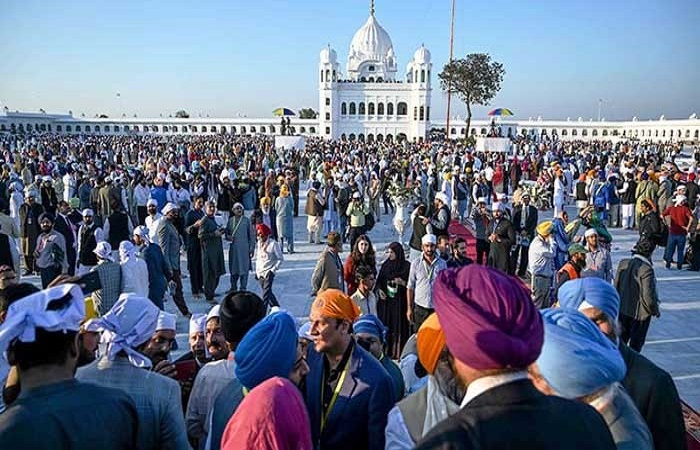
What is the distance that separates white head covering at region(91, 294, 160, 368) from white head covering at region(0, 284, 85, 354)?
0.56 metres

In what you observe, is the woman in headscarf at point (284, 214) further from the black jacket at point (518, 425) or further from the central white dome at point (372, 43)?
the central white dome at point (372, 43)

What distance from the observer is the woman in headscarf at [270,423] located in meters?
1.46

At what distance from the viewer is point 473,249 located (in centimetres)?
1037

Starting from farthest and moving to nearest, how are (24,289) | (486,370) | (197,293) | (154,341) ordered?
(197,293)
(24,289)
(154,341)
(486,370)

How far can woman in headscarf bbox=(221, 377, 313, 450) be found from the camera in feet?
4.79

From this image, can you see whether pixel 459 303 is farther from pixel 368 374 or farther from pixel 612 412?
pixel 368 374

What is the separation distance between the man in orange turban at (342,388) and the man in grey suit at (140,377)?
1.93 feet

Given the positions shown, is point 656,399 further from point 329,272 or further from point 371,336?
point 329,272

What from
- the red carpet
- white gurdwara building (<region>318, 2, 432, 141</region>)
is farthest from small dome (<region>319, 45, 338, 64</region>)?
the red carpet

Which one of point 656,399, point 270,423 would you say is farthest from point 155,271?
point 656,399

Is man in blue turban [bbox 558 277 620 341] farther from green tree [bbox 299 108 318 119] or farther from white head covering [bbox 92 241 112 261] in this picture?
green tree [bbox 299 108 318 119]

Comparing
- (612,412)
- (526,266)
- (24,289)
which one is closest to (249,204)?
(526,266)

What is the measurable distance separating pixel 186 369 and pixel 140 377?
1011 mm

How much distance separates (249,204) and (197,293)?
493 centimetres
